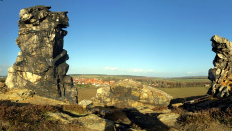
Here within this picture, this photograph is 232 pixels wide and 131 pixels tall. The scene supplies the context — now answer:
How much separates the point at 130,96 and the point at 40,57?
21074 millimetres

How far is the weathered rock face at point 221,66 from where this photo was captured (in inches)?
768

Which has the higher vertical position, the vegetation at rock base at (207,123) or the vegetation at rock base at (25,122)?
the vegetation at rock base at (25,122)

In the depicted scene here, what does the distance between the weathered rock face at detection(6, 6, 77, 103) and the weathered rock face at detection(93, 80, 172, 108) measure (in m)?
13.7

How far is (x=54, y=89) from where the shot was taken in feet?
96.7

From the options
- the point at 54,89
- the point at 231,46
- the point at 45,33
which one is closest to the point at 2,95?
the point at 54,89

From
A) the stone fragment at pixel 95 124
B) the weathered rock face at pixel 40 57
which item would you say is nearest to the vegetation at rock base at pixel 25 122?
the stone fragment at pixel 95 124

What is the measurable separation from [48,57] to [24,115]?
25104mm

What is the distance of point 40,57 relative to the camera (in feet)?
96.4

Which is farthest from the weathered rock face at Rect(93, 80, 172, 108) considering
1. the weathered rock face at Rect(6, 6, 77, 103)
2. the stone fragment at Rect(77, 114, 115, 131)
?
the weathered rock face at Rect(6, 6, 77, 103)

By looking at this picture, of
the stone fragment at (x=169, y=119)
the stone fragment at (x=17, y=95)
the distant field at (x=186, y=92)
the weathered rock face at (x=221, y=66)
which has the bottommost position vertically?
the distant field at (x=186, y=92)

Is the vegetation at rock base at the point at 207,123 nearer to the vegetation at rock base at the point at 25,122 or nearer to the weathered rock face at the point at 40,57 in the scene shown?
the vegetation at rock base at the point at 25,122

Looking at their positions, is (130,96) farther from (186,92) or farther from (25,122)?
(186,92)

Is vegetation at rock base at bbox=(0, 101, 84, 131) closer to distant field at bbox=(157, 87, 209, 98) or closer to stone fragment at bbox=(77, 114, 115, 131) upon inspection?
stone fragment at bbox=(77, 114, 115, 131)

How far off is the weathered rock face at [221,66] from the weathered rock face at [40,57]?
26.4 m
